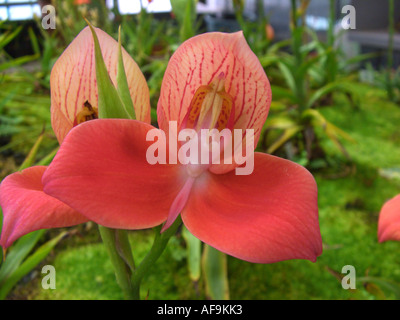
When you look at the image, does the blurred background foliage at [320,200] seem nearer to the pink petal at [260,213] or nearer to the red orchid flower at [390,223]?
the red orchid flower at [390,223]

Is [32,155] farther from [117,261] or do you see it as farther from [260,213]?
[260,213]

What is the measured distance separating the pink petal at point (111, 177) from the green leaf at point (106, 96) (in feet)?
0.06

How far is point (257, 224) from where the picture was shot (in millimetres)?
253

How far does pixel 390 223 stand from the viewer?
387mm

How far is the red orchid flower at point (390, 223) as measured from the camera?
38 cm

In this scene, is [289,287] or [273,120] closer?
[289,287]

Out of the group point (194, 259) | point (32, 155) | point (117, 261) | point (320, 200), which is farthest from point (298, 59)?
point (117, 261)

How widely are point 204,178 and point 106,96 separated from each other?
0.36ft

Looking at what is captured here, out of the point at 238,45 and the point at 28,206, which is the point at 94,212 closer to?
the point at 28,206

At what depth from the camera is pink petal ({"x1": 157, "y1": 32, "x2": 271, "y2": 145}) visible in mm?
284

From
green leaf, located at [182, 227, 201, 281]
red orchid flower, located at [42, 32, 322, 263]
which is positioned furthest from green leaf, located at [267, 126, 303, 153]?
red orchid flower, located at [42, 32, 322, 263]

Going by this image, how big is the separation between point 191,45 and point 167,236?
0.53 ft

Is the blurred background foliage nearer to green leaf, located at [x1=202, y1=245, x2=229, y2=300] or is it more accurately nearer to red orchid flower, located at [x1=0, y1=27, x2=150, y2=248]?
→ green leaf, located at [x1=202, y1=245, x2=229, y2=300]

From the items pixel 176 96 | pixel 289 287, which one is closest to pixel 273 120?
pixel 289 287
